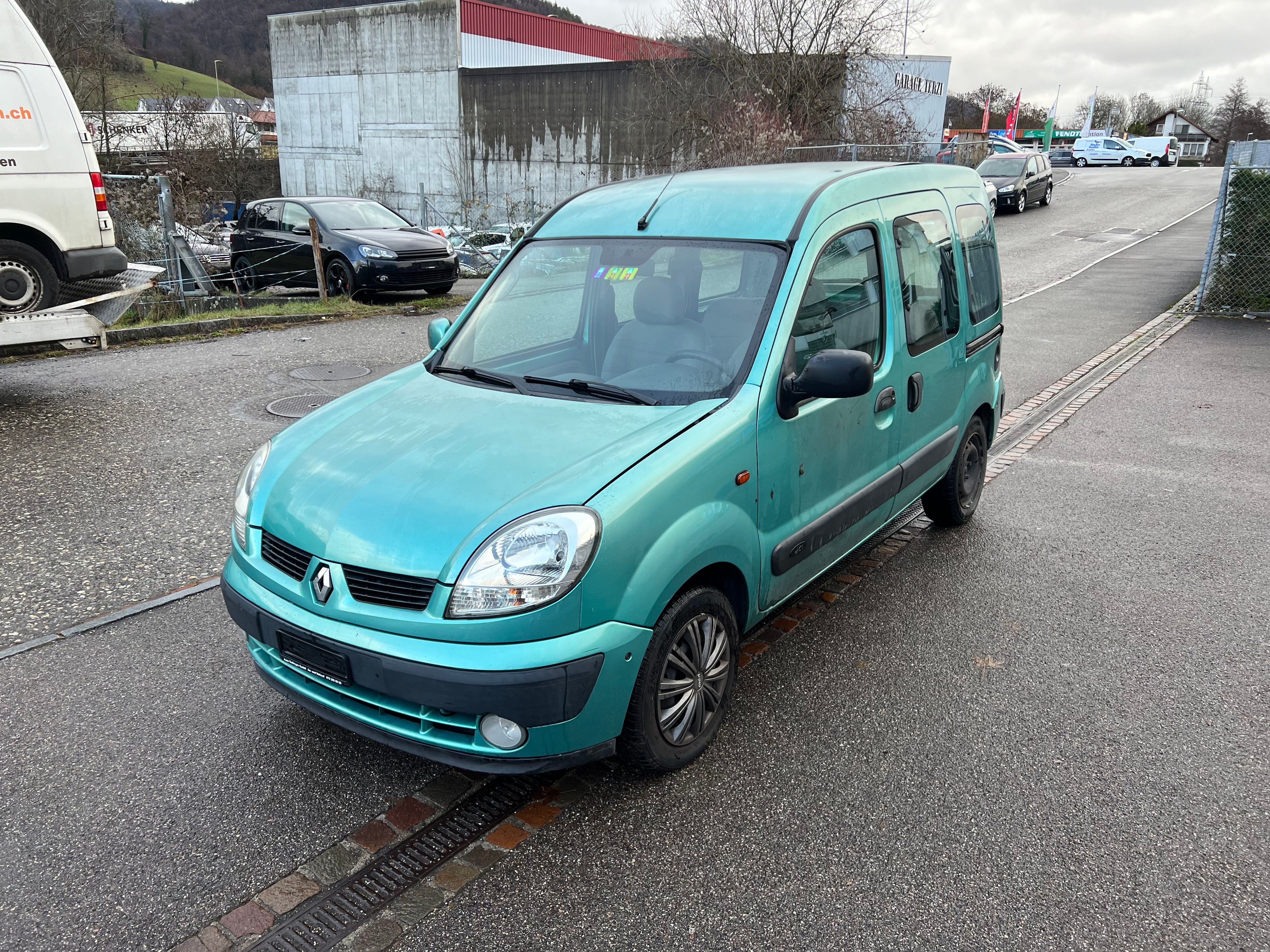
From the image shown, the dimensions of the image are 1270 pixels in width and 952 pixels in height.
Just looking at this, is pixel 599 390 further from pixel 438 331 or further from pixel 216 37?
pixel 216 37

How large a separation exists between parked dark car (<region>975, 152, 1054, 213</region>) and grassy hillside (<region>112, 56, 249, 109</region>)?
31.2 meters

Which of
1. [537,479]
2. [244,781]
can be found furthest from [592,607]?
[244,781]

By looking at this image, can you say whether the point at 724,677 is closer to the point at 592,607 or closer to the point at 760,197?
the point at 592,607

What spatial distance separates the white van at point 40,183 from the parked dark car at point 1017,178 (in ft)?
78.9

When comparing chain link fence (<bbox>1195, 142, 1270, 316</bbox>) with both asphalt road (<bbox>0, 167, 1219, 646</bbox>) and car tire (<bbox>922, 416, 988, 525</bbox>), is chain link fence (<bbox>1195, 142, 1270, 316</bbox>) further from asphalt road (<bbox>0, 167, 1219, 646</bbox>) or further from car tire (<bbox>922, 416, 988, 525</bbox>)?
car tire (<bbox>922, 416, 988, 525</bbox>)

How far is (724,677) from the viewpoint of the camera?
131 inches

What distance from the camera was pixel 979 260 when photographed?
521 cm

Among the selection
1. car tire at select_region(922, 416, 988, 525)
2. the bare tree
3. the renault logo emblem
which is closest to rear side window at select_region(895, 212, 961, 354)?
car tire at select_region(922, 416, 988, 525)

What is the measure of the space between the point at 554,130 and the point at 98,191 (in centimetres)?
2324

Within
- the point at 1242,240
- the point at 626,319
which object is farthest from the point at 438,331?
the point at 1242,240

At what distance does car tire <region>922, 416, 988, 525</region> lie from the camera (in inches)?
208

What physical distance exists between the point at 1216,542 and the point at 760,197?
3652mm

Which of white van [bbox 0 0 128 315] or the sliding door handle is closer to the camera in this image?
the sliding door handle

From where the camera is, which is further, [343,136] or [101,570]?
[343,136]
